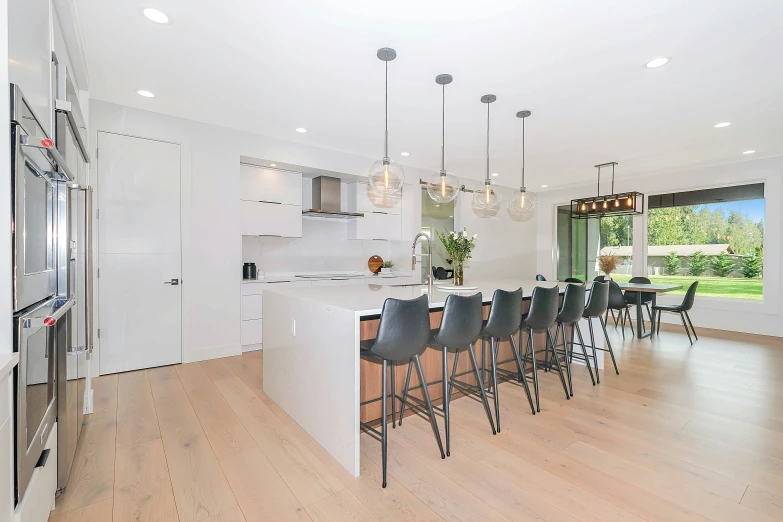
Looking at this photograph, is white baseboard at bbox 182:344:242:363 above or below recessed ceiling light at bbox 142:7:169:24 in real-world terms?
below

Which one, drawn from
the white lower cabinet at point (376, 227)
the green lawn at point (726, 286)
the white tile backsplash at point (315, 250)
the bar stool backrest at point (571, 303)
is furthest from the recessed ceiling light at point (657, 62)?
the green lawn at point (726, 286)

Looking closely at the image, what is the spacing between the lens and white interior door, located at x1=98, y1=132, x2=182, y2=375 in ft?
12.0

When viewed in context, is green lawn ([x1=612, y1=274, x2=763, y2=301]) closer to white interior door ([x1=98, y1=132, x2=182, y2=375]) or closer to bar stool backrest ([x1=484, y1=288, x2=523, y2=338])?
bar stool backrest ([x1=484, y1=288, x2=523, y2=338])

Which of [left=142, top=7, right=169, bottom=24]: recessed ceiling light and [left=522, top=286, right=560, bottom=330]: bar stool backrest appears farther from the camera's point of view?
[left=522, top=286, right=560, bottom=330]: bar stool backrest

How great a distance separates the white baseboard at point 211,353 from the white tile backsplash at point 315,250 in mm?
1215

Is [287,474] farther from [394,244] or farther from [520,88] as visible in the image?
[394,244]

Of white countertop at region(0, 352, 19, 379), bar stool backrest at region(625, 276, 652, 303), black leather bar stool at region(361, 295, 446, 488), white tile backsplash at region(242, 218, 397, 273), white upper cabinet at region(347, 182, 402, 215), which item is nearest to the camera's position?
white countertop at region(0, 352, 19, 379)

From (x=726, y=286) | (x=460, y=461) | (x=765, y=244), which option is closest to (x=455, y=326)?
(x=460, y=461)

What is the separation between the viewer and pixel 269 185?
488 cm

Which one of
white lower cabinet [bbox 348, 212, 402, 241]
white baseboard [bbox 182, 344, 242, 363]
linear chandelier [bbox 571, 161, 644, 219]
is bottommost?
white baseboard [bbox 182, 344, 242, 363]

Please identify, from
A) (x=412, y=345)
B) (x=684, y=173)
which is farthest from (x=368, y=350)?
(x=684, y=173)

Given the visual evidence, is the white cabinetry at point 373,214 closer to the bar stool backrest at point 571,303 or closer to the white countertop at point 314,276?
the white countertop at point 314,276

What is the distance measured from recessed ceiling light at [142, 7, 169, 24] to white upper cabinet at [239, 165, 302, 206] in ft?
7.44

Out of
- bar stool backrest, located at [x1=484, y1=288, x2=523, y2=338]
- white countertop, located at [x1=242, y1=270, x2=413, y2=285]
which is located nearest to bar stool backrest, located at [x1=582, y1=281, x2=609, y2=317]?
bar stool backrest, located at [x1=484, y1=288, x2=523, y2=338]
